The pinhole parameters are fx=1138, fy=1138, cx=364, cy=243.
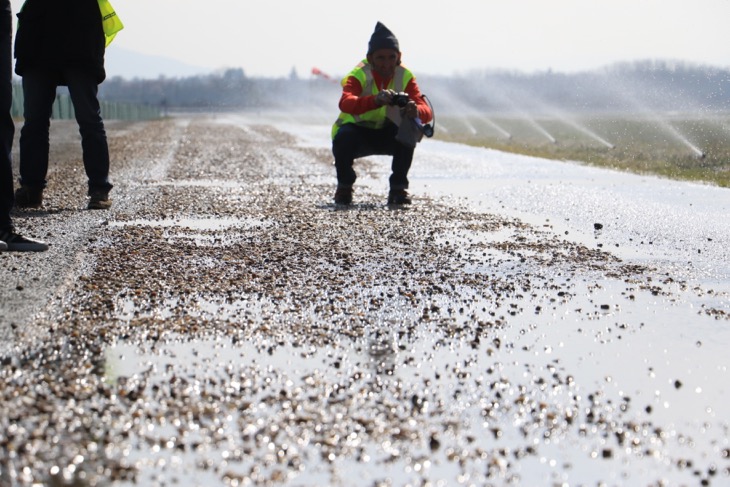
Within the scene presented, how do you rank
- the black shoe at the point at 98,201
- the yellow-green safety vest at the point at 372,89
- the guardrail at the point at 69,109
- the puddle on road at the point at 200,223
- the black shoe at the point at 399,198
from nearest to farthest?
the puddle on road at the point at 200,223 → the black shoe at the point at 98,201 → the black shoe at the point at 399,198 → the yellow-green safety vest at the point at 372,89 → the guardrail at the point at 69,109

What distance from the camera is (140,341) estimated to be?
4383 millimetres

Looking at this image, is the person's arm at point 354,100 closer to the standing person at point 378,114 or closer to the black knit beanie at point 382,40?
the standing person at point 378,114

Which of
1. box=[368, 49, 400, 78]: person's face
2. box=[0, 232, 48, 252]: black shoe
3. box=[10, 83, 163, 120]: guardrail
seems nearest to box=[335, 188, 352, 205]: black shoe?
box=[368, 49, 400, 78]: person's face

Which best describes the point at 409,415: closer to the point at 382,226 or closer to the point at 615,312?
the point at 615,312

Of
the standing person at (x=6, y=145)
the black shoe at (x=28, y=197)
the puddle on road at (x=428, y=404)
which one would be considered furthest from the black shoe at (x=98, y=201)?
the puddle on road at (x=428, y=404)

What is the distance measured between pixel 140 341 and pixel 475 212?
5587 millimetres

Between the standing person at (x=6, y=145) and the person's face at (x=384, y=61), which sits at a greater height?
the person's face at (x=384, y=61)

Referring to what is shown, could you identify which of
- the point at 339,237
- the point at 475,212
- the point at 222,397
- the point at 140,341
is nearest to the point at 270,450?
the point at 222,397

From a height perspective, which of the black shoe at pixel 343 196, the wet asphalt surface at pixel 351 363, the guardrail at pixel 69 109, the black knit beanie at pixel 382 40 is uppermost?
the black knit beanie at pixel 382 40

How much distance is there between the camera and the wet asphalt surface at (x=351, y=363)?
3076mm

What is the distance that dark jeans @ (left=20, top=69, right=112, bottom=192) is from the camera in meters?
9.12

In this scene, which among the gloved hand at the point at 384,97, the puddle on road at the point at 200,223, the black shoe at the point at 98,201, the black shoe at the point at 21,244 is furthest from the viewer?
the gloved hand at the point at 384,97

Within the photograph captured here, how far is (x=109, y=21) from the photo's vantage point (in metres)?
9.54

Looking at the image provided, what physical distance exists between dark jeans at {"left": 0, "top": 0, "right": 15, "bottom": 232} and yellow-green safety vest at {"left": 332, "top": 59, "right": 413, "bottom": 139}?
4.17 meters
